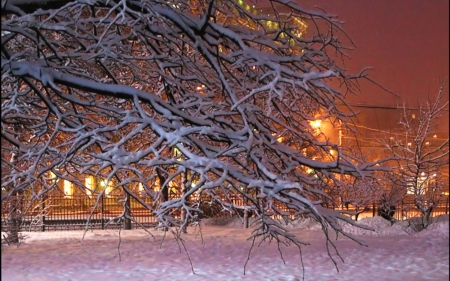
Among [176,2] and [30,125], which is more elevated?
[176,2]

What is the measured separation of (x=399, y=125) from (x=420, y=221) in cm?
342

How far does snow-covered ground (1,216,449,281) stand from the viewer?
8062 millimetres

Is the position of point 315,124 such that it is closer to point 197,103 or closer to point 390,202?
point 197,103

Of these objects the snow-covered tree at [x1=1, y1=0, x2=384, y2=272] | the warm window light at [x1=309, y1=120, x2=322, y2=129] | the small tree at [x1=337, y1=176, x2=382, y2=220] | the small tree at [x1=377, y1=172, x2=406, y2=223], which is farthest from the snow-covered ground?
the warm window light at [x1=309, y1=120, x2=322, y2=129]

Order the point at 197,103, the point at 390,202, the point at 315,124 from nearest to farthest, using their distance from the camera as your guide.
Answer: the point at 197,103 → the point at 315,124 → the point at 390,202

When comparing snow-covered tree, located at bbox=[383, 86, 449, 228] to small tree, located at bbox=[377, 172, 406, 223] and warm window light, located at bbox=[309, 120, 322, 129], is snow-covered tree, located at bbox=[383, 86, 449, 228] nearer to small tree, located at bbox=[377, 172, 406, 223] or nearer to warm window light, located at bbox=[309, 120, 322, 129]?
small tree, located at bbox=[377, 172, 406, 223]

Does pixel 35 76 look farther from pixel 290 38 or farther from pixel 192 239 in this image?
pixel 192 239

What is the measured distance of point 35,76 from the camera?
5.39 metres

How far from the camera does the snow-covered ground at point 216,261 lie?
806 cm

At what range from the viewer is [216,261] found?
9.78 metres

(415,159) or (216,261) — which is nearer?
(216,261)

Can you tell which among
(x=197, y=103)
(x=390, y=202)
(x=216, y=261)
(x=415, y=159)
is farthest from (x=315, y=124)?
(x=390, y=202)

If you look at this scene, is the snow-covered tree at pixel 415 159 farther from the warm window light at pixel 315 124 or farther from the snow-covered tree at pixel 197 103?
the snow-covered tree at pixel 197 103

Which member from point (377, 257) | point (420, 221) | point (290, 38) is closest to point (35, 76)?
point (290, 38)
